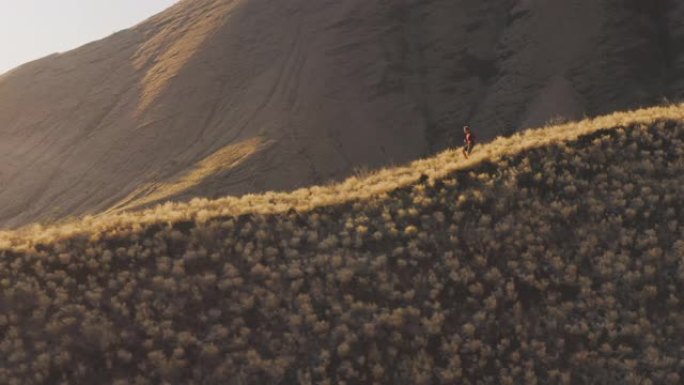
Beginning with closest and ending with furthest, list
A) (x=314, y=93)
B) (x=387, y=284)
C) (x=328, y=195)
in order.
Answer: (x=387, y=284) < (x=328, y=195) < (x=314, y=93)

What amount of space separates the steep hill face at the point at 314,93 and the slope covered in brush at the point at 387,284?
2116cm

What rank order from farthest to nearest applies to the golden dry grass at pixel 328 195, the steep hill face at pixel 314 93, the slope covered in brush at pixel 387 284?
1. the steep hill face at pixel 314 93
2. the golden dry grass at pixel 328 195
3. the slope covered in brush at pixel 387 284

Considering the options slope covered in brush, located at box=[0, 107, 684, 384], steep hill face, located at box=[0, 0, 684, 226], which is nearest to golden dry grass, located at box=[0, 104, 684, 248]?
slope covered in brush, located at box=[0, 107, 684, 384]

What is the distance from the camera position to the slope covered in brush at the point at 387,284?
12.2m

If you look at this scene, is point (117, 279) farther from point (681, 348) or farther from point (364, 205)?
point (681, 348)

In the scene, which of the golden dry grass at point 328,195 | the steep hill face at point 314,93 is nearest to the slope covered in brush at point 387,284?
the golden dry grass at point 328,195

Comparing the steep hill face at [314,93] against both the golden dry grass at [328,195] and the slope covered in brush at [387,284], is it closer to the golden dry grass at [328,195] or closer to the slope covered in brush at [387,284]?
the golden dry grass at [328,195]

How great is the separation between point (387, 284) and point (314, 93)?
3254 cm

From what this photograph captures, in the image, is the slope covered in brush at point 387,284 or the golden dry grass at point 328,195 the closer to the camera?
the slope covered in brush at point 387,284

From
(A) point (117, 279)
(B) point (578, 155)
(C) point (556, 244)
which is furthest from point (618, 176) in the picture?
(A) point (117, 279)

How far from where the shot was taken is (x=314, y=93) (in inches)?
1790

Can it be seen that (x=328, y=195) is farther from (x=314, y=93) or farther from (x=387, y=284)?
(x=314, y=93)

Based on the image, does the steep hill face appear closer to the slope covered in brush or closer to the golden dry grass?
the golden dry grass

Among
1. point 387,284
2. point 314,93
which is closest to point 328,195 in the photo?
point 387,284
